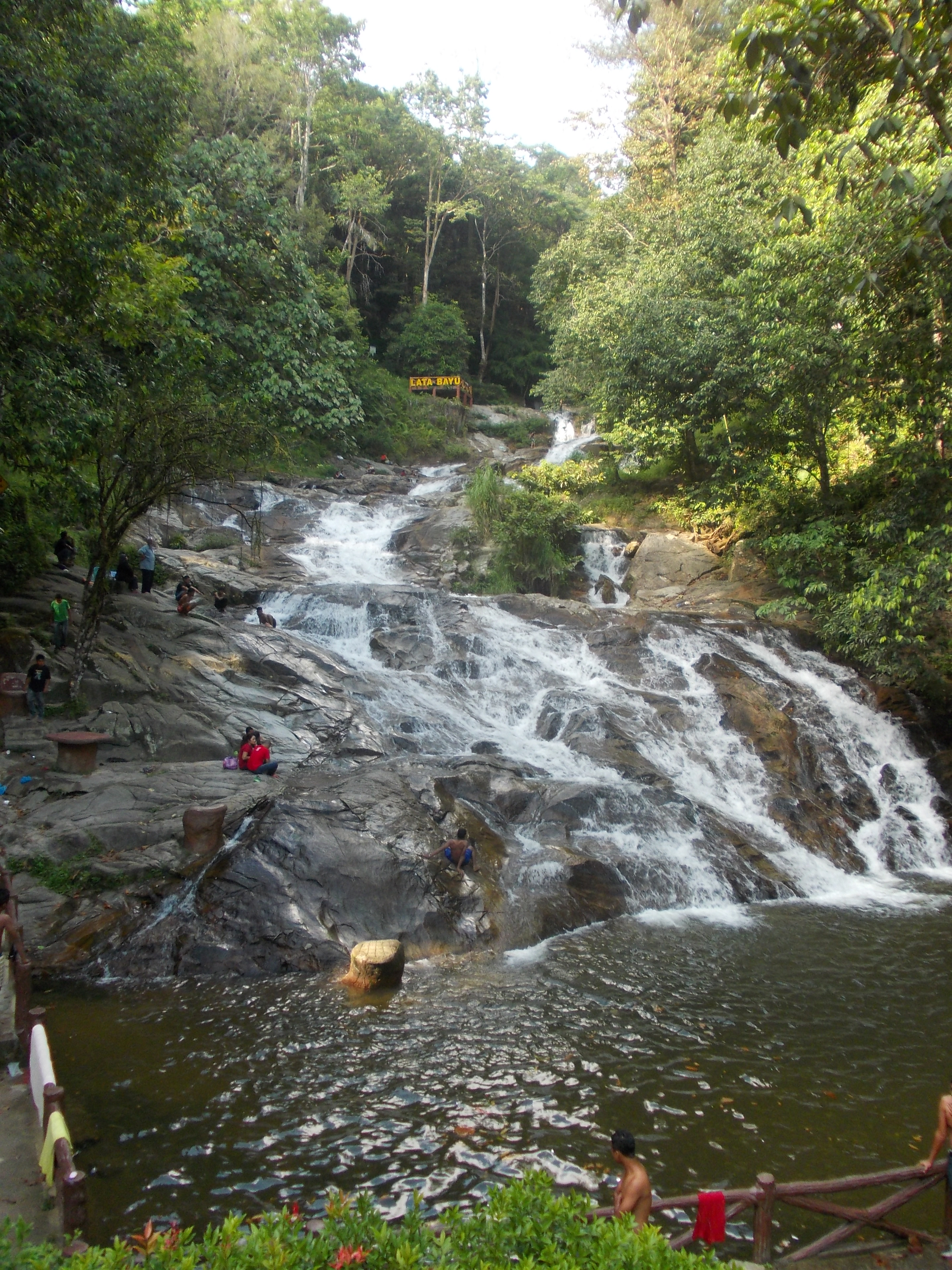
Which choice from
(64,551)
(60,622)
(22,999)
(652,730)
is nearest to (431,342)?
(64,551)

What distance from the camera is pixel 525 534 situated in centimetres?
2475

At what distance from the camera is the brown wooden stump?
32.9ft

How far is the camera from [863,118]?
15.3 meters

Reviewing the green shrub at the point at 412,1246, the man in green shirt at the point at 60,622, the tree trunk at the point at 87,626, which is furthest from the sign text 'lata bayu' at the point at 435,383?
the green shrub at the point at 412,1246

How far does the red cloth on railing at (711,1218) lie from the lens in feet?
15.1

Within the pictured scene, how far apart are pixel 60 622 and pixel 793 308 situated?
53.9 feet

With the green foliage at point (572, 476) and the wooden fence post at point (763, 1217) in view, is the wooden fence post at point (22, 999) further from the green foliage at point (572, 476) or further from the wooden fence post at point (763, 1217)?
the green foliage at point (572, 476)

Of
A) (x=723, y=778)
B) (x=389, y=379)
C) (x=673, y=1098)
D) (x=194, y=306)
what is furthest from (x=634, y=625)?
(x=389, y=379)

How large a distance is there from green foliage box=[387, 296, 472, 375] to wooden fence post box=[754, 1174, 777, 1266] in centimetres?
4277

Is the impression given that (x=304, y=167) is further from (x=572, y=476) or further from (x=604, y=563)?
(x=604, y=563)

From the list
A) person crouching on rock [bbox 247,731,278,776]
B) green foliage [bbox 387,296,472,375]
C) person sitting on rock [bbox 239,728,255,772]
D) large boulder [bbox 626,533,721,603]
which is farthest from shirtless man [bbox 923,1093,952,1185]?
green foliage [bbox 387,296,472,375]

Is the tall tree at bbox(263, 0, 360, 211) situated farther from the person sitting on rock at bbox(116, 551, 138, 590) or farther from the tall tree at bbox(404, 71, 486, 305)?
the person sitting on rock at bbox(116, 551, 138, 590)

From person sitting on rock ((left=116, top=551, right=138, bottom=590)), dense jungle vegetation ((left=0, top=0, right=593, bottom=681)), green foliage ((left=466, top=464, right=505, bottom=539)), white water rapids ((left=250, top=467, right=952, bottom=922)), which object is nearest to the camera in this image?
dense jungle vegetation ((left=0, top=0, right=593, bottom=681))

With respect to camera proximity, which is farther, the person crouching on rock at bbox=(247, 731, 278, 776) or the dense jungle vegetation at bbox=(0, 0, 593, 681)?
the person crouching on rock at bbox=(247, 731, 278, 776)
